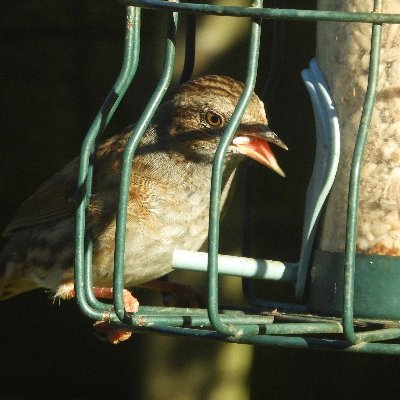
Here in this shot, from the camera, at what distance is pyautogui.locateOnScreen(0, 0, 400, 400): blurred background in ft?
14.3

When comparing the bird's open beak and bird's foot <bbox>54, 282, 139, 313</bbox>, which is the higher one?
the bird's open beak

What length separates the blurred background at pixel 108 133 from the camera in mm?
4352

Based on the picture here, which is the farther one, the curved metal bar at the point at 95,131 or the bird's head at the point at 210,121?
the bird's head at the point at 210,121

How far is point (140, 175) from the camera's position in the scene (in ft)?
12.2

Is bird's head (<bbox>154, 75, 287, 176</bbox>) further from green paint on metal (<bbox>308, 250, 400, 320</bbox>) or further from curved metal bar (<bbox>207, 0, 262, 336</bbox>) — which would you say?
curved metal bar (<bbox>207, 0, 262, 336</bbox>)

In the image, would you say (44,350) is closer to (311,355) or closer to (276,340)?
(311,355)

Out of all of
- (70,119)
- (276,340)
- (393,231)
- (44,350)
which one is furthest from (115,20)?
(276,340)

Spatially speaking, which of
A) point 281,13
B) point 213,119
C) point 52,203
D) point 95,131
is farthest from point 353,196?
point 52,203

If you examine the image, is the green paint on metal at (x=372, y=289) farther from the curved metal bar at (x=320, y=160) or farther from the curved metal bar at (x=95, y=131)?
the curved metal bar at (x=95, y=131)

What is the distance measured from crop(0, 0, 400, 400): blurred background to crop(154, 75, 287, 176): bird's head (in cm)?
42

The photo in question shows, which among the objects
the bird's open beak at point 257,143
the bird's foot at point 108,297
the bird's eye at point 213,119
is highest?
the bird's eye at point 213,119

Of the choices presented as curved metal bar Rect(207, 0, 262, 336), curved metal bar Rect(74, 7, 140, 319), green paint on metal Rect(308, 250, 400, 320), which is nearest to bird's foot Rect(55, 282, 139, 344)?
curved metal bar Rect(74, 7, 140, 319)

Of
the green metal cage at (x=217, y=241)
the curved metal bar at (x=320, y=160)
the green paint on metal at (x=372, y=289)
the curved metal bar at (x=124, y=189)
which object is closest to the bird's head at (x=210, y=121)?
the curved metal bar at (x=320, y=160)

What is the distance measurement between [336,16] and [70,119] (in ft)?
8.06
